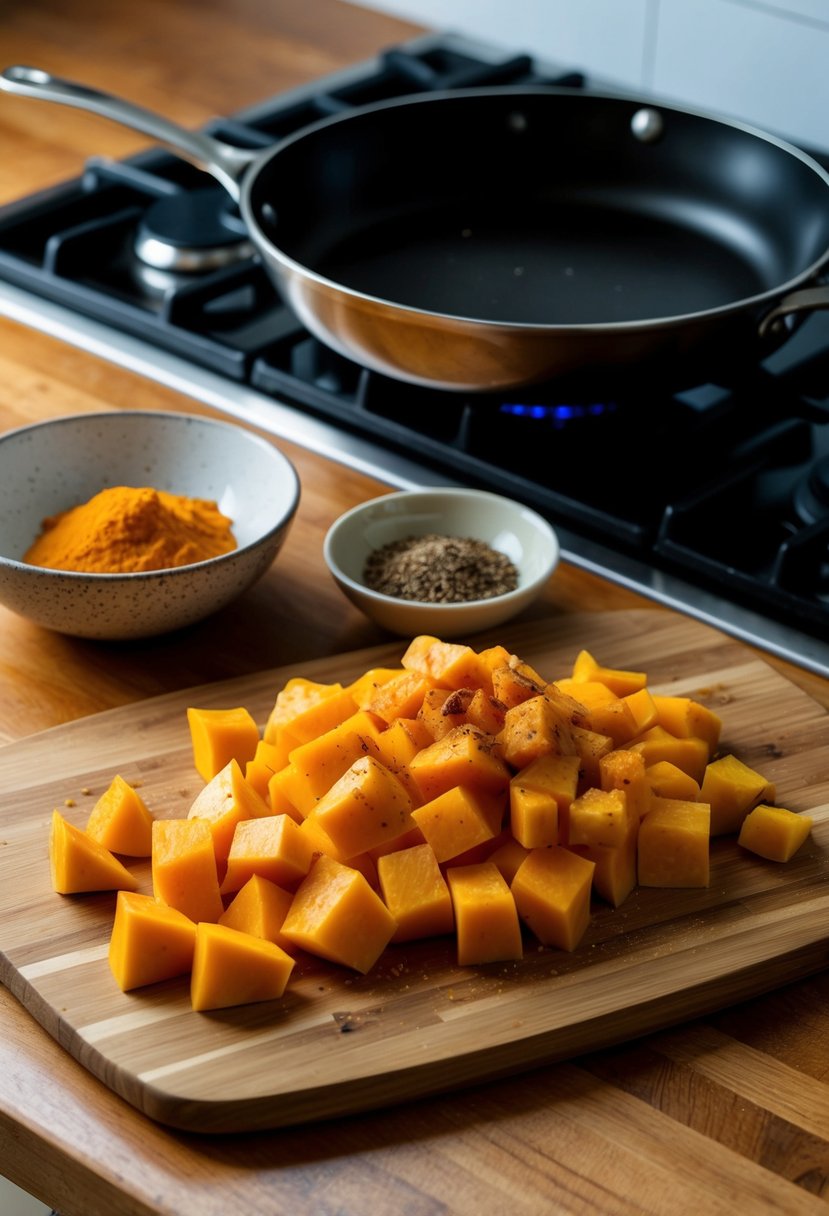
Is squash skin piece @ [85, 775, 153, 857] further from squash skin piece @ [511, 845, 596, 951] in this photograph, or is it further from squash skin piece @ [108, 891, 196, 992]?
squash skin piece @ [511, 845, 596, 951]

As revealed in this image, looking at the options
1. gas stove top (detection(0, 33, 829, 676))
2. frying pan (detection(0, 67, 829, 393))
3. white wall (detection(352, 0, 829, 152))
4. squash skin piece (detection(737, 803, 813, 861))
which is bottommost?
squash skin piece (detection(737, 803, 813, 861))

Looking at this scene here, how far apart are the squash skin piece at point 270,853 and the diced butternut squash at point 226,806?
0.06 feet

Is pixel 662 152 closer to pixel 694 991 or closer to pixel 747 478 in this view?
pixel 747 478

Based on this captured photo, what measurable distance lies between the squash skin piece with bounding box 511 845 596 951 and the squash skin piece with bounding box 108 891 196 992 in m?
0.21

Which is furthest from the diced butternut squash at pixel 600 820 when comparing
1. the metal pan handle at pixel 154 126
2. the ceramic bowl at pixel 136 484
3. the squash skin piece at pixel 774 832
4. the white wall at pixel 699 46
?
the white wall at pixel 699 46

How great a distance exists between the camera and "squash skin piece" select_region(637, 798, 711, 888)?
94 centimetres

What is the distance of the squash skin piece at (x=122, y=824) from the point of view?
975mm

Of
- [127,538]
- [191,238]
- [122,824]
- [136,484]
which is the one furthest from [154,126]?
[122,824]

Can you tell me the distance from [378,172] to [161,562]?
65 cm

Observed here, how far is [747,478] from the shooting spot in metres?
1.28

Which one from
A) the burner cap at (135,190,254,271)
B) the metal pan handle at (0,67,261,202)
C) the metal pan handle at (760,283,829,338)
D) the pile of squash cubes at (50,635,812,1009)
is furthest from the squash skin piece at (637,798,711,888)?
the burner cap at (135,190,254,271)

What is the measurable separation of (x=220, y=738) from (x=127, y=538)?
22 cm

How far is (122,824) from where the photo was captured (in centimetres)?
98

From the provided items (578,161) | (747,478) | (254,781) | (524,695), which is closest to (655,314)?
(747,478)
